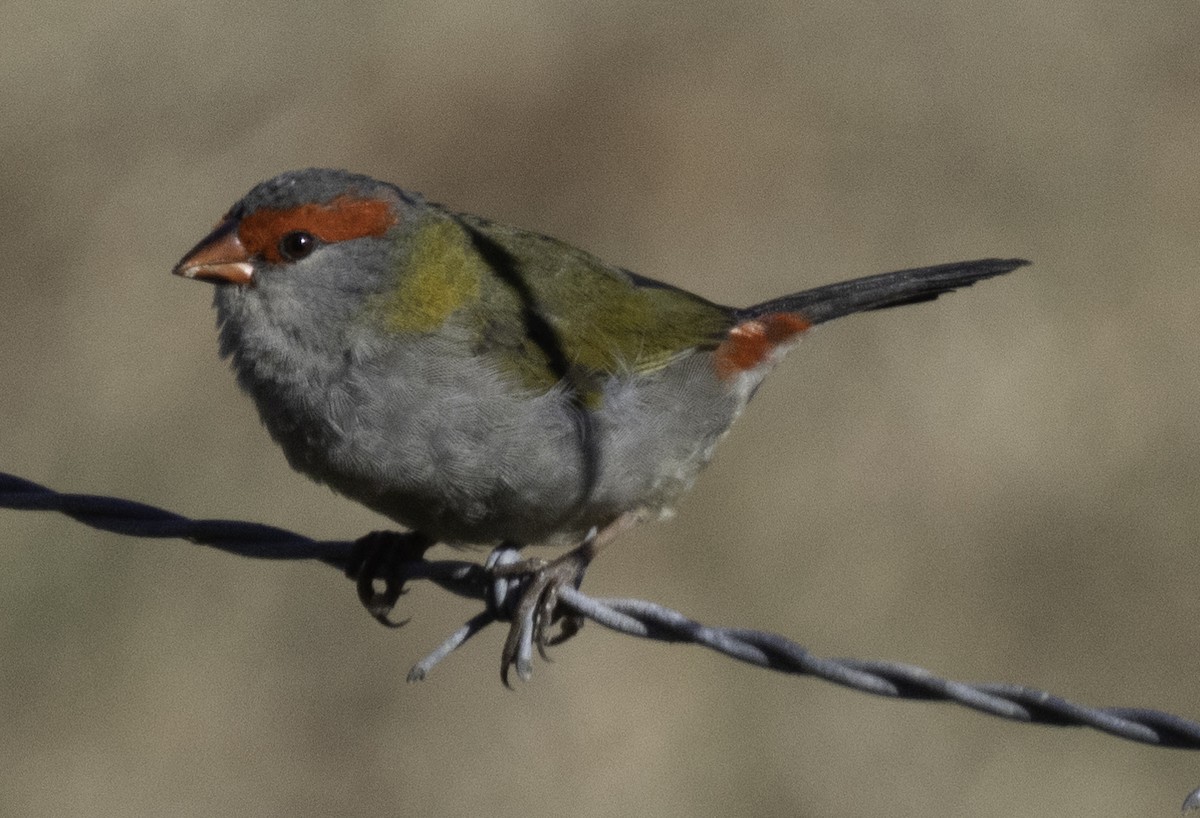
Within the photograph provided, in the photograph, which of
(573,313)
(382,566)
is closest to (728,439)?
(573,313)

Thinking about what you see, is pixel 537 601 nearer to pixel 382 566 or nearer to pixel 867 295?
pixel 382 566

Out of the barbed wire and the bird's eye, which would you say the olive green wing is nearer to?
the bird's eye

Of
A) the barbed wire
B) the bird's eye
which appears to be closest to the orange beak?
the bird's eye

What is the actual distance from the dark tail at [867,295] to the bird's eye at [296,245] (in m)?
1.60

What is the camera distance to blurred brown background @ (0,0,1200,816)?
7727 millimetres

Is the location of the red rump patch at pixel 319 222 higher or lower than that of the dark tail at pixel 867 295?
higher

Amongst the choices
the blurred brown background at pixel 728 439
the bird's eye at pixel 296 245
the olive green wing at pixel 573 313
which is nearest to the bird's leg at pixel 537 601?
the olive green wing at pixel 573 313

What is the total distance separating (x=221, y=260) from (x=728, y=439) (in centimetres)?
429

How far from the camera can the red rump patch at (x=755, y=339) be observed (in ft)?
19.5

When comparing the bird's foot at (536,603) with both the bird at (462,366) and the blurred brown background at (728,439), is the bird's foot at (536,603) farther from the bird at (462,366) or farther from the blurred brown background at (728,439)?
the blurred brown background at (728,439)

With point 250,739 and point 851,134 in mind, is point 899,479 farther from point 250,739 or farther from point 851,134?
point 250,739

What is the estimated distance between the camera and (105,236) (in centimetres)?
1023

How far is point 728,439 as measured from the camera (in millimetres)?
9094

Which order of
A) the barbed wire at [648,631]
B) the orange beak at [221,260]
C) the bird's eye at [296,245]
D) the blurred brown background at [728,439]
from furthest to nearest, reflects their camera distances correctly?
the blurred brown background at [728,439] < the bird's eye at [296,245] < the orange beak at [221,260] < the barbed wire at [648,631]
